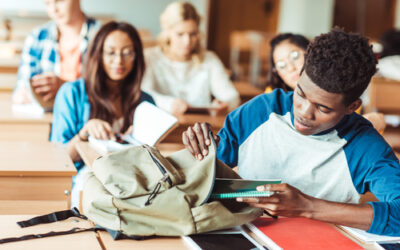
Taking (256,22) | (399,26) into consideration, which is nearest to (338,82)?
(399,26)

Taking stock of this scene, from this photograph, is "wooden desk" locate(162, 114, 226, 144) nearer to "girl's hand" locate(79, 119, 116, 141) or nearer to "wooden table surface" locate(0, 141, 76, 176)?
"girl's hand" locate(79, 119, 116, 141)

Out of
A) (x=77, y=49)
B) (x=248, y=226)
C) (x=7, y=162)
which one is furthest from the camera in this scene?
(x=77, y=49)

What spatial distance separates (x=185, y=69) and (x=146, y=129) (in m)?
1.45

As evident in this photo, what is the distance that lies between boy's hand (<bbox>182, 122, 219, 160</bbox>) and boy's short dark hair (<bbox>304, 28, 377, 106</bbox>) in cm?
33

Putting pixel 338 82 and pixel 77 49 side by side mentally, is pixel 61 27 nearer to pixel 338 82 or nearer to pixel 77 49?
pixel 77 49

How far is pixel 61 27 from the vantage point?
3.26 m

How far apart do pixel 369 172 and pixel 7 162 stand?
132cm

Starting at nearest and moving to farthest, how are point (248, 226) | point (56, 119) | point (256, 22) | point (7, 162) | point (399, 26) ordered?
point (248, 226) < point (7, 162) < point (56, 119) < point (399, 26) < point (256, 22)

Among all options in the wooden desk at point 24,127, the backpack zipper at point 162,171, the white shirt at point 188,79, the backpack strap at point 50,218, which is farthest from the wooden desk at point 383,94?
the backpack strap at point 50,218

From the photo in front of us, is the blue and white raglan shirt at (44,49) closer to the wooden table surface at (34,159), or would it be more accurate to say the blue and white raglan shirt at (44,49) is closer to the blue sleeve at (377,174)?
the wooden table surface at (34,159)

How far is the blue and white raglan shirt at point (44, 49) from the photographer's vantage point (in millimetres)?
3230

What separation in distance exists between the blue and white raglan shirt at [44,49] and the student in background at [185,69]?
0.48 metres

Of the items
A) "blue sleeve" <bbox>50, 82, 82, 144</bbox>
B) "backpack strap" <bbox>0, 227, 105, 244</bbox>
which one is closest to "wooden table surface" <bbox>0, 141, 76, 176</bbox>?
"blue sleeve" <bbox>50, 82, 82, 144</bbox>

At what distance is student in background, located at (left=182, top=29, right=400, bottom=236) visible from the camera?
4.42 ft
